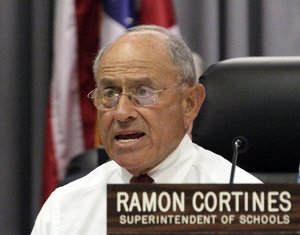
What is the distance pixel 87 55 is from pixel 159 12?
356mm

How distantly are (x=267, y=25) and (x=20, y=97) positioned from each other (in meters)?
1.15

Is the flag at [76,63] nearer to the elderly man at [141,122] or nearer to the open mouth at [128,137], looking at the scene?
the elderly man at [141,122]

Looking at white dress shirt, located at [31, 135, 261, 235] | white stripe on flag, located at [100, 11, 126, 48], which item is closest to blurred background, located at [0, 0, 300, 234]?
white stripe on flag, located at [100, 11, 126, 48]

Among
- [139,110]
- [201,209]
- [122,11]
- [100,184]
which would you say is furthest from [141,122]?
[122,11]

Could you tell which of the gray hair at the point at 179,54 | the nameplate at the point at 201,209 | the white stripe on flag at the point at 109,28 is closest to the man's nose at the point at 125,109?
the gray hair at the point at 179,54

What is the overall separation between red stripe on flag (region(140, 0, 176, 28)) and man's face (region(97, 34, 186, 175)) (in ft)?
4.97

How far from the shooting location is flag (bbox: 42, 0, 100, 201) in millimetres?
3195

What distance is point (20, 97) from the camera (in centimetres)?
346

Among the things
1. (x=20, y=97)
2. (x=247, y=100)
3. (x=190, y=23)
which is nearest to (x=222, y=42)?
(x=190, y=23)

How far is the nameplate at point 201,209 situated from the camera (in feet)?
3.52

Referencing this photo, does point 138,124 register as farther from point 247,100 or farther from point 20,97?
point 20,97

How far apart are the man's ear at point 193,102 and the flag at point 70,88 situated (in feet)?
4.95

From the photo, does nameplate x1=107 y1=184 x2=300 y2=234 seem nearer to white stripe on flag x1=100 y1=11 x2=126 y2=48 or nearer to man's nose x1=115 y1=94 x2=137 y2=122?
man's nose x1=115 y1=94 x2=137 y2=122

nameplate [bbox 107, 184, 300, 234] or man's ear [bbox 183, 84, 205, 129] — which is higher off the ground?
man's ear [bbox 183, 84, 205, 129]
